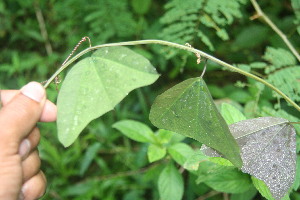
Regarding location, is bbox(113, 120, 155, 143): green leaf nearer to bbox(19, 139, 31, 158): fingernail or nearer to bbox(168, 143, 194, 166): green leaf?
bbox(168, 143, 194, 166): green leaf

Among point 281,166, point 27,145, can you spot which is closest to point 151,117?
point 281,166

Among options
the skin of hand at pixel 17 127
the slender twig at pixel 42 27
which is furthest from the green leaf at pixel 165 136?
the slender twig at pixel 42 27

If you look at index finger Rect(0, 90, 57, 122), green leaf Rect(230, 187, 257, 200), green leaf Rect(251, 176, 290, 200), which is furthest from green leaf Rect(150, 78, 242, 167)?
green leaf Rect(230, 187, 257, 200)

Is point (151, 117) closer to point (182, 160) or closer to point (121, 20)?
point (182, 160)

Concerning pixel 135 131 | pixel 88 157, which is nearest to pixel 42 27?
pixel 88 157

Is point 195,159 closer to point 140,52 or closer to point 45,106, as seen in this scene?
point 45,106

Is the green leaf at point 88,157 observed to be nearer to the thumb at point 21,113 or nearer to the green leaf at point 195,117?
the thumb at point 21,113
